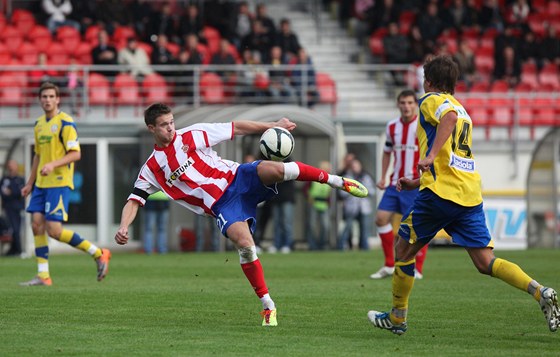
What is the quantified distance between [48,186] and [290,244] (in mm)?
10811

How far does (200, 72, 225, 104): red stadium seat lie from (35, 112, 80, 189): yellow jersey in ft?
41.4

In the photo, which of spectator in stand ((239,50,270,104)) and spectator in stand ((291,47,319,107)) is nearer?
spectator in stand ((239,50,270,104))

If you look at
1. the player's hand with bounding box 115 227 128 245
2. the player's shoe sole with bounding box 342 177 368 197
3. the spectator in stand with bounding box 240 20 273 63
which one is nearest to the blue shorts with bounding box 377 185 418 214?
the player's shoe sole with bounding box 342 177 368 197

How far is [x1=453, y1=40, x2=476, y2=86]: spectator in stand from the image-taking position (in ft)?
95.5

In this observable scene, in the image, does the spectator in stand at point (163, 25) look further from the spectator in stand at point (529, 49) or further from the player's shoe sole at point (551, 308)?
the player's shoe sole at point (551, 308)

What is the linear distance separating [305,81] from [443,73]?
17553 mm

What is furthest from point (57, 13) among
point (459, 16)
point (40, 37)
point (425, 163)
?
point (425, 163)

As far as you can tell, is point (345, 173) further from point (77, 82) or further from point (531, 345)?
point (531, 345)

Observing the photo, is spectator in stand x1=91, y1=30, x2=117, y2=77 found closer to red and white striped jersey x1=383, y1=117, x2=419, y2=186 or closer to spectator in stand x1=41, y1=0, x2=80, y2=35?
spectator in stand x1=41, y1=0, x2=80, y2=35

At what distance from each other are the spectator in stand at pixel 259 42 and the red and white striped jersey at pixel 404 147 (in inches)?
505

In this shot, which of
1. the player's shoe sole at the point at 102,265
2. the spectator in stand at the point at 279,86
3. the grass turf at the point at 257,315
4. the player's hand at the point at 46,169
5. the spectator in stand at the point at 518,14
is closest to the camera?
the grass turf at the point at 257,315

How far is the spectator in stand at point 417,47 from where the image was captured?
29172 millimetres

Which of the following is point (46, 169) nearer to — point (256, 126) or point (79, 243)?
point (79, 243)

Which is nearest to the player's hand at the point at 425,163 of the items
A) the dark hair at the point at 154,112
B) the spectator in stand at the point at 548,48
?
the dark hair at the point at 154,112
